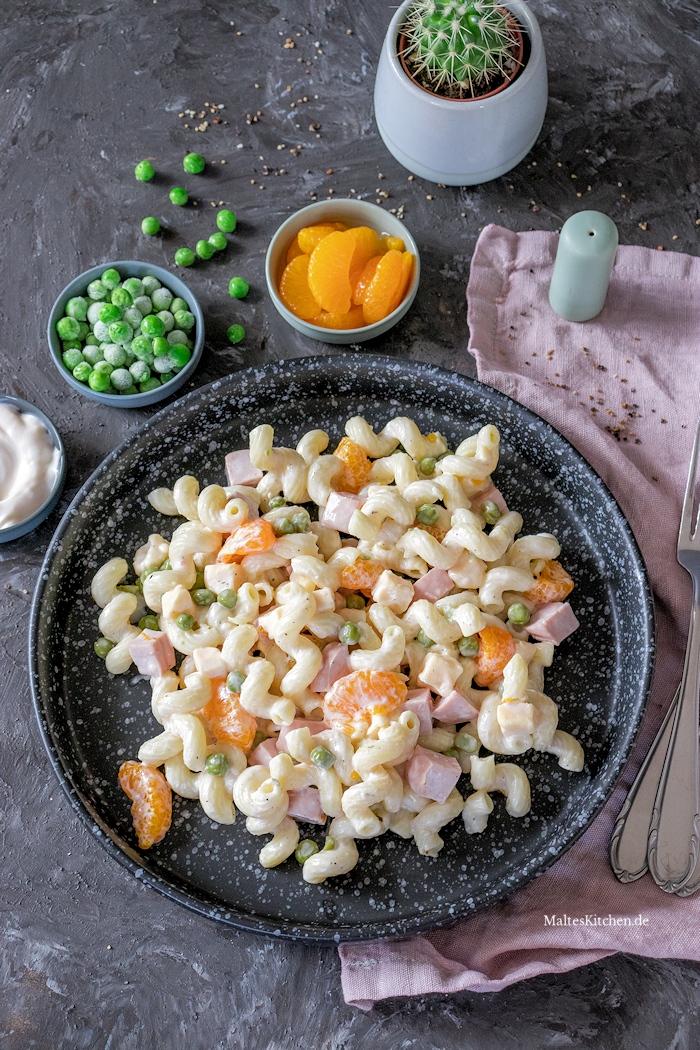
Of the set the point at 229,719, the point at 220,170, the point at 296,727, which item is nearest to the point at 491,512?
the point at 296,727

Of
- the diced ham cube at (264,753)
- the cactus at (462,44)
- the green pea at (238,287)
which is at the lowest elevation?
the diced ham cube at (264,753)

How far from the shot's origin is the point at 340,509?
247cm

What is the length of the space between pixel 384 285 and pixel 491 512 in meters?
0.73

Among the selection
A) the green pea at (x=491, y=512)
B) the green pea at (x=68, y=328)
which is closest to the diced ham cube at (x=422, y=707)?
the green pea at (x=491, y=512)

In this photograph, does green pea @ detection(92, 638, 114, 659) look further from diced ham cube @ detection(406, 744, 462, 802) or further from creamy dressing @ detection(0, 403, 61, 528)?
diced ham cube @ detection(406, 744, 462, 802)

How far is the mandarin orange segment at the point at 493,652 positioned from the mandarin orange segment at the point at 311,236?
123 cm

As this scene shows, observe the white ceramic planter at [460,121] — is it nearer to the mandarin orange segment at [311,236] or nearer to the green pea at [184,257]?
the mandarin orange segment at [311,236]

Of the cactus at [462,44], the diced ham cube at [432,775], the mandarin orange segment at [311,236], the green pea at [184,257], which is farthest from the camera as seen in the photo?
the green pea at [184,257]

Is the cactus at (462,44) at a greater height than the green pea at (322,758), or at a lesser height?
greater

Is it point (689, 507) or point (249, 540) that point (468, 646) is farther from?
point (689, 507)

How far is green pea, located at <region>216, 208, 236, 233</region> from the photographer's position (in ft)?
9.70

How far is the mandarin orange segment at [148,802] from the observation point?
238 cm

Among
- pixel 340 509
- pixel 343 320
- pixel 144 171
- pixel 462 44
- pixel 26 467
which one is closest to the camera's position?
pixel 340 509

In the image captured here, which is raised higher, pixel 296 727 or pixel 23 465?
pixel 23 465
